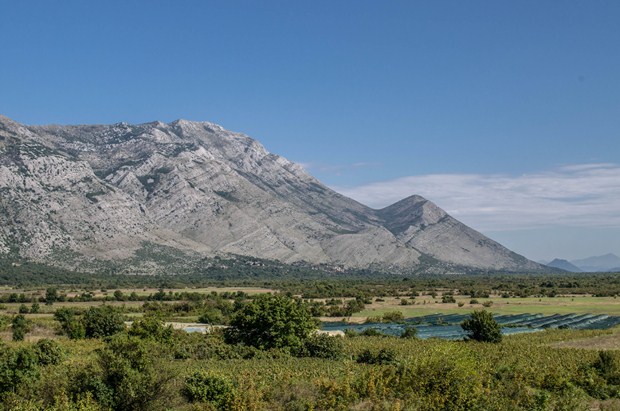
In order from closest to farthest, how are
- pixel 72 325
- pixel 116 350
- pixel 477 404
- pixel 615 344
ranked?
pixel 477 404, pixel 116 350, pixel 615 344, pixel 72 325

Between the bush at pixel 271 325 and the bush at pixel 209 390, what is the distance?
21360 millimetres

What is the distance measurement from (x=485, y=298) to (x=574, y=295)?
1105 inches

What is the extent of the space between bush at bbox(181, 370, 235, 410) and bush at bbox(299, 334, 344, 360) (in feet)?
65.3

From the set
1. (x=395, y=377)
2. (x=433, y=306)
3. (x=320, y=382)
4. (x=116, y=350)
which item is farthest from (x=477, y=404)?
(x=433, y=306)

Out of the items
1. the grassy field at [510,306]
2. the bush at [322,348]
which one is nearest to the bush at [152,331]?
the bush at [322,348]

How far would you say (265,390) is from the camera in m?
34.9

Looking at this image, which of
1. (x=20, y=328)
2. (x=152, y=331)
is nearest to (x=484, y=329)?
(x=152, y=331)

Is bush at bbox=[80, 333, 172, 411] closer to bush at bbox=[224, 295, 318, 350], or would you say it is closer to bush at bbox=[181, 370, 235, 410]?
bush at bbox=[181, 370, 235, 410]

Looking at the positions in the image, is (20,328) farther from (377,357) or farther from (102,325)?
(377,357)

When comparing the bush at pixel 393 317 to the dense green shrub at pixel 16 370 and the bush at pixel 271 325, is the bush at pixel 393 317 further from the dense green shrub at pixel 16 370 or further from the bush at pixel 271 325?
the dense green shrub at pixel 16 370

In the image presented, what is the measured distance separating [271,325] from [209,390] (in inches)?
965

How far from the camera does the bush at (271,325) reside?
59250 millimetres

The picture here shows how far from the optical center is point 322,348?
2197 inches

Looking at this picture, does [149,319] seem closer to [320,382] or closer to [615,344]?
[320,382]
